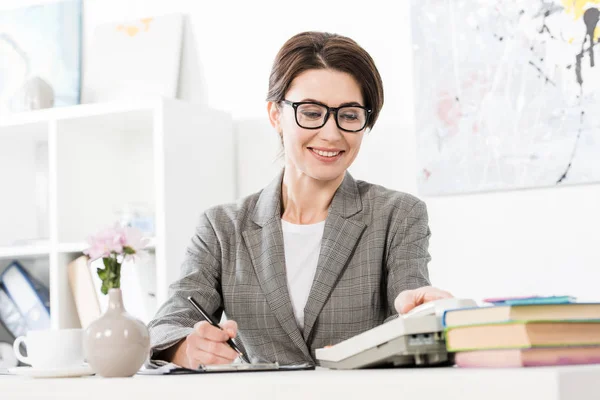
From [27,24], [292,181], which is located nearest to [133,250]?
[292,181]

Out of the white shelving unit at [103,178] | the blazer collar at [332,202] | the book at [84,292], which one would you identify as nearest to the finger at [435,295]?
the blazer collar at [332,202]

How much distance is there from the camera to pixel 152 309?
2.91 meters

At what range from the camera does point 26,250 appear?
308cm

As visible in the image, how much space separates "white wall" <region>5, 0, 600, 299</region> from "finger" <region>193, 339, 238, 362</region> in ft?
4.96

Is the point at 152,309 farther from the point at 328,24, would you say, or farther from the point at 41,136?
the point at 328,24

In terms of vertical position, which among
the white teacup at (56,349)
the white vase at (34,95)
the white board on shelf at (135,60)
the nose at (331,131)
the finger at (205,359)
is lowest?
the finger at (205,359)

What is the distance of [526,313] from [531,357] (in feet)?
0.15

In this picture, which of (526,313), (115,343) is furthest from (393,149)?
(526,313)

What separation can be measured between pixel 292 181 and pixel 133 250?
77 centimetres

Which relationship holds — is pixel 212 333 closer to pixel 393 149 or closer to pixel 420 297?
pixel 420 297

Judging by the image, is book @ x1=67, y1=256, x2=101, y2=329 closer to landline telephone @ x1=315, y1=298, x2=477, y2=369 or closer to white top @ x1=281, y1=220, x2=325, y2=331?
white top @ x1=281, y1=220, x2=325, y2=331

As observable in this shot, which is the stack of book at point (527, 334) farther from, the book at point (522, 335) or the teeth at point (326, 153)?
the teeth at point (326, 153)

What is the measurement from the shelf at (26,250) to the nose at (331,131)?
1.55 m

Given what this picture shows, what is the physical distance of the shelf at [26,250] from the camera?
120 inches
